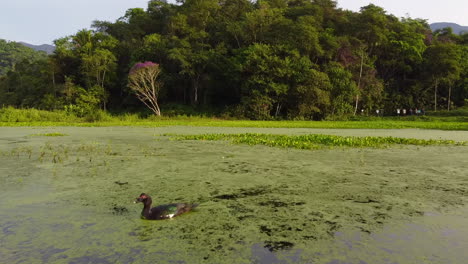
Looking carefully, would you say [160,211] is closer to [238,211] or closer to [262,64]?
[238,211]

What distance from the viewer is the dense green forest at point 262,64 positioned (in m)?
28.5

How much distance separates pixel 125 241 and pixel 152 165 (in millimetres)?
3992

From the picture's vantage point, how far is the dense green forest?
28500 millimetres

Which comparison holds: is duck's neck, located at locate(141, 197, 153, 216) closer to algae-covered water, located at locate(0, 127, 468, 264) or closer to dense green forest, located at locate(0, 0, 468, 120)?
algae-covered water, located at locate(0, 127, 468, 264)

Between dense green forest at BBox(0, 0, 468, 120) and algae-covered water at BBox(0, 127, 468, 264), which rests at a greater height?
dense green forest at BBox(0, 0, 468, 120)

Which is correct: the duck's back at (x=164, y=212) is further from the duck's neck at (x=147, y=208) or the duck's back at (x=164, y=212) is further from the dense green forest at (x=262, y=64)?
the dense green forest at (x=262, y=64)

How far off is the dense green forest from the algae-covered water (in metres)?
21.2

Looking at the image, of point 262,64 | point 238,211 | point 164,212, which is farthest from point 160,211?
point 262,64

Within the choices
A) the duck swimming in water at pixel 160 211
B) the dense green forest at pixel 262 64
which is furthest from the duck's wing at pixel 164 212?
the dense green forest at pixel 262 64

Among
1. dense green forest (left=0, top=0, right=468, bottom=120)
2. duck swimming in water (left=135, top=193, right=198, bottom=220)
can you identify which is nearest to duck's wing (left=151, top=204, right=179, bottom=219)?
duck swimming in water (left=135, top=193, right=198, bottom=220)

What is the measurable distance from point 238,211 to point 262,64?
80.0ft

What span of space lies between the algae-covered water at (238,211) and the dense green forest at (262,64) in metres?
21.2

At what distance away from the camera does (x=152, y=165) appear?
7.32 meters

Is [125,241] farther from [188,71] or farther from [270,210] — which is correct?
[188,71]
